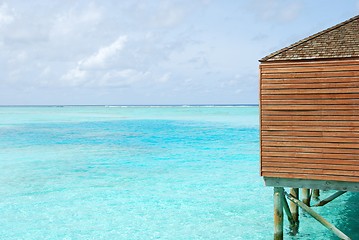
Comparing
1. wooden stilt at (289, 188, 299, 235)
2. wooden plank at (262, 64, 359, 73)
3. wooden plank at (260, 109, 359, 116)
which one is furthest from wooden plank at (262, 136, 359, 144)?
wooden stilt at (289, 188, 299, 235)

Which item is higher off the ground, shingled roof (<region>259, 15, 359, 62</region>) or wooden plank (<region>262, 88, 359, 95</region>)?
shingled roof (<region>259, 15, 359, 62</region>)

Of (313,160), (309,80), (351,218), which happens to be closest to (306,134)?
(313,160)

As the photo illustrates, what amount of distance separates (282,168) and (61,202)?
36.8 ft

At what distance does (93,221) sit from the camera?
14984mm

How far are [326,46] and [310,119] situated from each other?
5.76 ft

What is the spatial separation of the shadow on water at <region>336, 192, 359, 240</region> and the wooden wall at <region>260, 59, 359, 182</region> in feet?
14.6

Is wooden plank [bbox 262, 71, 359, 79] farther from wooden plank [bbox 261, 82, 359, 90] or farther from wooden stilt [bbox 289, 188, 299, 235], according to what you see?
wooden stilt [bbox 289, 188, 299, 235]

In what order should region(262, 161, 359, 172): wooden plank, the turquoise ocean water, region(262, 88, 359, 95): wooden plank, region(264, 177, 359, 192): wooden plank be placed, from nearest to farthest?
1. region(262, 88, 359, 95): wooden plank
2. region(262, 161, 359, 172): wooden plank
3. region(264, 177, 359, 192): wooden plank
4. the turquoise ocean water

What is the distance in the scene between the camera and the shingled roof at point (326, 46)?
9094 millimetres

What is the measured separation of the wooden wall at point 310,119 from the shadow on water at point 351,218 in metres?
4.45

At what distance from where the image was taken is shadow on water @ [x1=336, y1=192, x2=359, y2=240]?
12.9 m

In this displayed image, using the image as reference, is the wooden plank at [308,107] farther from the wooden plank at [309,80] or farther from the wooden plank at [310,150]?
the wooden plank at [310,150]

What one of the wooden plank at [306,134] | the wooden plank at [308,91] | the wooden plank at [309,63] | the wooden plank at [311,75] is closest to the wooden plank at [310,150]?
the wooden plank at [306,134]

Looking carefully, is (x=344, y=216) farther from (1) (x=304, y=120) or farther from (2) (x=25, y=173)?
(2) (x=25, y=173)
